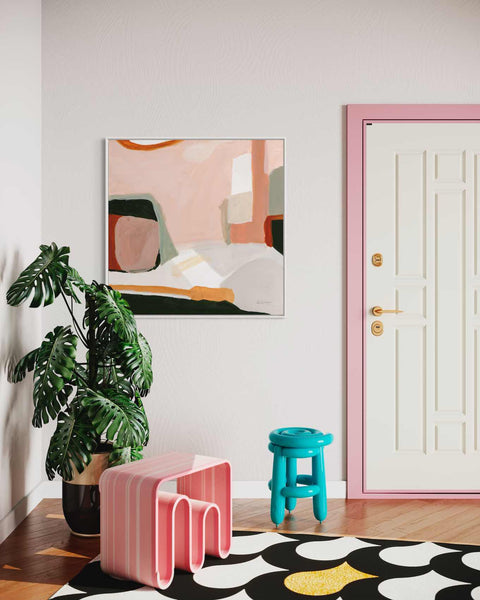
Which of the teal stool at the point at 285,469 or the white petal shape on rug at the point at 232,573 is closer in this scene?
the white petal shape on rug at the point at 232,573

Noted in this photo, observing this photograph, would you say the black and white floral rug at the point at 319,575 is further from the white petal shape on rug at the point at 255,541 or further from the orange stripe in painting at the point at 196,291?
the orange stripe in painting at the point at 196,291

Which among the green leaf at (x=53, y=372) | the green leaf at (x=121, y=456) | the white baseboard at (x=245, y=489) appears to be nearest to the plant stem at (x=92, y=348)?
the green leaf at (x=53, y=372)

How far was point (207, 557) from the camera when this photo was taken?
237cm

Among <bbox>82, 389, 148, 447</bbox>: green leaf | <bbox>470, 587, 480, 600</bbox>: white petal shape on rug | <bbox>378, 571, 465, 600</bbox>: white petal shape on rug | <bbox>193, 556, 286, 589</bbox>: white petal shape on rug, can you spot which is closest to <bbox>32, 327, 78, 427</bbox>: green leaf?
<bbox>82, 389, 148, 447</bbox>: green leaf

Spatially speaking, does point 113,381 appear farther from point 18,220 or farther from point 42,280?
point 18,220

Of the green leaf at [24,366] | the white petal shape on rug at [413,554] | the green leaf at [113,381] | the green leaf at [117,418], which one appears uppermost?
the green leaf at [24,366]

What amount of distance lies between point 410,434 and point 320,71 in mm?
1965

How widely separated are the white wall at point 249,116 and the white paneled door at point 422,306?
7.0 inches

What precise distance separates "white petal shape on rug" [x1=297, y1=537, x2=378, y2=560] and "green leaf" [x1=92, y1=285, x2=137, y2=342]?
112 cm

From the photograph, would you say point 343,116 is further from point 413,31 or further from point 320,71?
point 413,31

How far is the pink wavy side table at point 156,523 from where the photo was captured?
2.10m

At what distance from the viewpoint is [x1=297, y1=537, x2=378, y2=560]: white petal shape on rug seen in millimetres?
2379

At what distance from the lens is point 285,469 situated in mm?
2789

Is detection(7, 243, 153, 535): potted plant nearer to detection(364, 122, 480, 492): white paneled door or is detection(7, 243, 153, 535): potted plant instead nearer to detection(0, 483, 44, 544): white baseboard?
detection(0, 483, 44, 544): white baseboard
